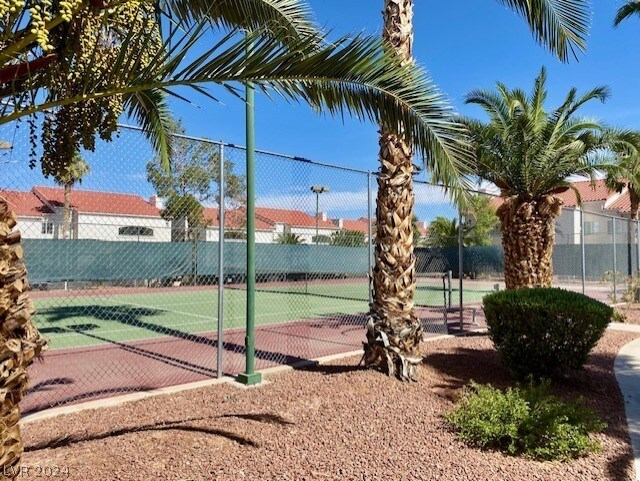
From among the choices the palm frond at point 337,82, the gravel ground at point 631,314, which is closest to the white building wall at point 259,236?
the palm frond at point 337,82

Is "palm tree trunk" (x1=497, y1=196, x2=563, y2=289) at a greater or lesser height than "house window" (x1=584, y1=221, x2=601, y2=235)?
lesser

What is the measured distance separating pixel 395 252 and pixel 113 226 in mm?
3497

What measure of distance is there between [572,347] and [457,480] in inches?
134

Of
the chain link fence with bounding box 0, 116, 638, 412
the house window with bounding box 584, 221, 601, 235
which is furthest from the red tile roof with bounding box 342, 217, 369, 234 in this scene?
the house window with bounding box 584, 221, 601, 235

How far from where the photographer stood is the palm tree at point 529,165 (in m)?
10.5

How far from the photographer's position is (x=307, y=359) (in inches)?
312

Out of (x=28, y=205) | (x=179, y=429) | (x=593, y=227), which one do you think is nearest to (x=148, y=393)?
(x=179, y=429)

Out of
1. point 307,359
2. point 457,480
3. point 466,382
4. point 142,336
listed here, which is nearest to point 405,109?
point 457,480

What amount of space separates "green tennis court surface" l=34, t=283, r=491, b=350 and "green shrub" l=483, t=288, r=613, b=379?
3440 millimetres

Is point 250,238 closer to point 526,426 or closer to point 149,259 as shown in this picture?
point 149,259

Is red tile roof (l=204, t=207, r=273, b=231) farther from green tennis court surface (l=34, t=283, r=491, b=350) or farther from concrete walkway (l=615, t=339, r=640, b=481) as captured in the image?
concrete walkway (l=615, t=339, r=640, b=481)

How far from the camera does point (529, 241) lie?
10422 mm

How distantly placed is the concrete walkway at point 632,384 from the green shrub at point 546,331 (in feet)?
2.37

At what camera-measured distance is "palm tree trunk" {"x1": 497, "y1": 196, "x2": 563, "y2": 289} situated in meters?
10.4
